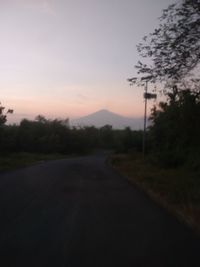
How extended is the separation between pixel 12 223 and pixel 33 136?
92923 mm

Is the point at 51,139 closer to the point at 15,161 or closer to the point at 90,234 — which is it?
the point at 15,161

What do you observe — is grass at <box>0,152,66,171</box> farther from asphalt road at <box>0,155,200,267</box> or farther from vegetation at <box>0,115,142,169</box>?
asphalt road at <box>0,155,200,267</box>

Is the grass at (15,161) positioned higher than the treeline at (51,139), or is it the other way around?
the treeline at (51,139)

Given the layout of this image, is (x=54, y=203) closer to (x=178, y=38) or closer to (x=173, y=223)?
(x=173, y=223)

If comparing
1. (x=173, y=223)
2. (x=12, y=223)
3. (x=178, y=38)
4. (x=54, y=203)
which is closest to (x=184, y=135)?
(x=178, y=38)

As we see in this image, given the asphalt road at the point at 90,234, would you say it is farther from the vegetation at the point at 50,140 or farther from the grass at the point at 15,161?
the vegetation at the point at 50,140

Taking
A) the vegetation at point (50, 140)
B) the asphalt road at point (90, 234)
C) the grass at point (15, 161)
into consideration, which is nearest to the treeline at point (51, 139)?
the vegetation at point (50, 140)

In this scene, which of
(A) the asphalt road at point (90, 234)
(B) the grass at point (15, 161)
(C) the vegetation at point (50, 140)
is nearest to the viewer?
(A) the asphalt road at point (90, 234)

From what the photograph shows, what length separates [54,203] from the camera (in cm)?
1630

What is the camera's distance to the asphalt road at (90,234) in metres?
8.28

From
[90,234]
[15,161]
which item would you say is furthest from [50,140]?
[90,234]

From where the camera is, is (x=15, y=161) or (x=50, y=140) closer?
(x=15, y=161)

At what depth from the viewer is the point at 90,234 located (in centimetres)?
1061

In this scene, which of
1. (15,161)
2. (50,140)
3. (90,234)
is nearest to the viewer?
(90,234)
